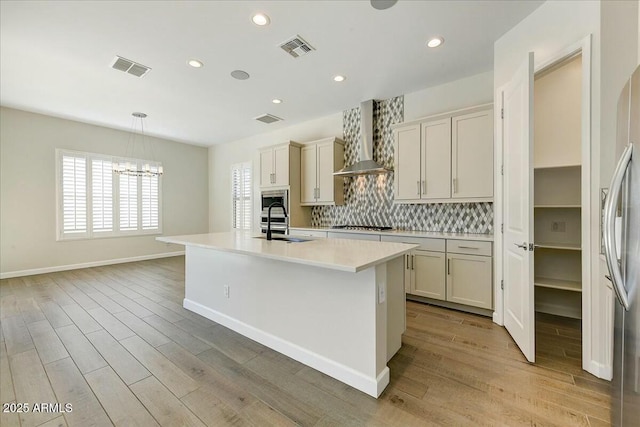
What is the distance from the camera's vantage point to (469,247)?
3006mm

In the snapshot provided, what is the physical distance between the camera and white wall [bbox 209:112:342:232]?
5234 mm

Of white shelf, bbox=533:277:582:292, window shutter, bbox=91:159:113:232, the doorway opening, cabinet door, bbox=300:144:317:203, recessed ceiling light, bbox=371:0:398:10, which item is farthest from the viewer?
window shutter, bbox=91:159:113:232

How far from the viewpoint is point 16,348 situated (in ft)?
7.55

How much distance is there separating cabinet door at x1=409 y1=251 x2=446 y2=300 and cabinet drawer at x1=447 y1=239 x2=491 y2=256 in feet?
0.50

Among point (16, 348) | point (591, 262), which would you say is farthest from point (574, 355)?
point (16, 348)

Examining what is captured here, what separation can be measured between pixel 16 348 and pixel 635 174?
436 cm

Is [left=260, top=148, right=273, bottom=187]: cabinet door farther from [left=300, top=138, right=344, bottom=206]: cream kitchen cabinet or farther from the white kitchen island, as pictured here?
the white kitchen island

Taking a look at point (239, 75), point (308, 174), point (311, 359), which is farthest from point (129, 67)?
point (311, 359)

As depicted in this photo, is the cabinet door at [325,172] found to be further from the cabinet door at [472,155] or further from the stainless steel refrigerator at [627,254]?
the stainless steel refrigerator at [627,254]

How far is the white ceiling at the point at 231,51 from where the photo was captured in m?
2.34

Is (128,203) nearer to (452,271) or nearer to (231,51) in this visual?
(231,51)

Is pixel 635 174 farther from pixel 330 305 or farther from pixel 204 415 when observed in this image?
pixel 204 415

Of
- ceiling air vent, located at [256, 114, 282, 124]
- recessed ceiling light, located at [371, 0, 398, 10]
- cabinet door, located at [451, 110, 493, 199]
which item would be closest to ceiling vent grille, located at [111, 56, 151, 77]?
ceiling air vent, located at [256, 114, 282, 124]

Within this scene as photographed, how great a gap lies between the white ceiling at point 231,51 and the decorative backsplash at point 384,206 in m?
0.32
